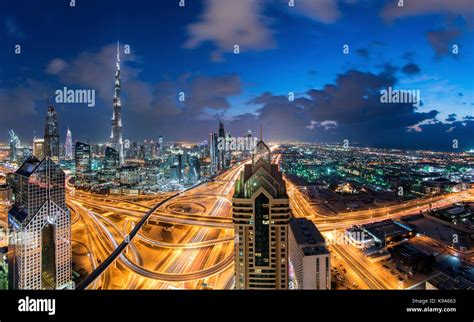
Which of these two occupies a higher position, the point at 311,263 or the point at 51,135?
the point at 51,135

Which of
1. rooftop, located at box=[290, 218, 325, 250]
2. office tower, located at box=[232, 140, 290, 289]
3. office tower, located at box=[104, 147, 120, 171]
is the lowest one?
rooftop, located at box=[290, 218, 325, 250]

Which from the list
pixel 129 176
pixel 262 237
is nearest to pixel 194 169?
pixel 129 176

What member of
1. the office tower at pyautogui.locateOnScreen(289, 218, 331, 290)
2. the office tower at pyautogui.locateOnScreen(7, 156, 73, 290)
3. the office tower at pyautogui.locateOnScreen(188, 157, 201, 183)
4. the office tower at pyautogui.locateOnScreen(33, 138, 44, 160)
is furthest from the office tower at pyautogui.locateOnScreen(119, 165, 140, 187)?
the office tower at pyautogui.locateOnScreen(289, 218, 331, 290)

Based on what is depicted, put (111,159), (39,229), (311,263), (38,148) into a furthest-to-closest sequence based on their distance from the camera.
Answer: (111,159), (38,148), (311,263), (39,229)

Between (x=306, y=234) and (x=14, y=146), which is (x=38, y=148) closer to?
(x=14, y=146)

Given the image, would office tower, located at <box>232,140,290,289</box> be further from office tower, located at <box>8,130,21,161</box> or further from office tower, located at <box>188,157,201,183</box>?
office tower, located at <box>188,157,201,183</box>

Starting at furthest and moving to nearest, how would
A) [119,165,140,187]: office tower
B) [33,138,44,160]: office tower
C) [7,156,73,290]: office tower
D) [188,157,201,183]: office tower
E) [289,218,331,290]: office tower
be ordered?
1. [188,157,201,183]: office tower
2. [119,165,140,187]: office tower
3. [33,138,44,160]: office tower
4. [289,218,331,290]: office tower
5. [7,156,73,290]: office tower

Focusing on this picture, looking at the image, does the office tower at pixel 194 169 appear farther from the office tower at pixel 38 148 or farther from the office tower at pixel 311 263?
the office tower at pixel 311 263
